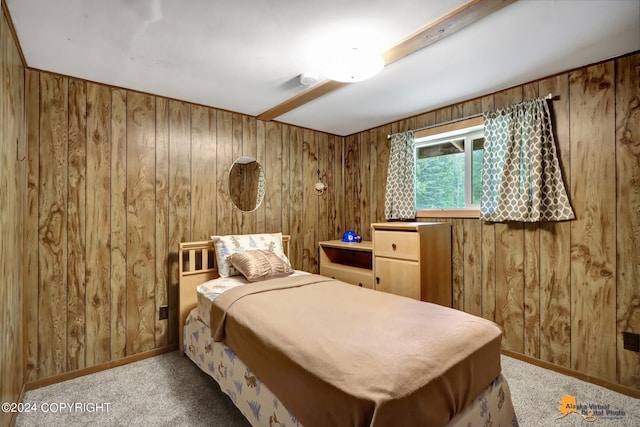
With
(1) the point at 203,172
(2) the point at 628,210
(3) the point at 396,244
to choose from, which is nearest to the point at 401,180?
(3) the point at 396,244

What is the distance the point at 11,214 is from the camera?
1.65m

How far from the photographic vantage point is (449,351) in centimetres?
129

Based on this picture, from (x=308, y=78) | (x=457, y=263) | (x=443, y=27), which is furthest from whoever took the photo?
(x=457, y=263)

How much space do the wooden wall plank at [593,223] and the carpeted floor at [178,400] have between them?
29 cm

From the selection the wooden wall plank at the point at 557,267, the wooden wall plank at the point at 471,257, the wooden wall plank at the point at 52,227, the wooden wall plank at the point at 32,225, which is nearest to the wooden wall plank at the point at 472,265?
the wooden wall plank at the point at 471,257

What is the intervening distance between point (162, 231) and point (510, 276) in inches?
119

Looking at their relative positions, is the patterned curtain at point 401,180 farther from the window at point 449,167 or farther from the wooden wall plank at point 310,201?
the wooden wall plank at point 310,201

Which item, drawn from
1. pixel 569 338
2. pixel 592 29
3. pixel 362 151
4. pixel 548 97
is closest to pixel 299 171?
pixel 362 151

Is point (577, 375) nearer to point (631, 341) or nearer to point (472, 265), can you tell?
point (631, 341)

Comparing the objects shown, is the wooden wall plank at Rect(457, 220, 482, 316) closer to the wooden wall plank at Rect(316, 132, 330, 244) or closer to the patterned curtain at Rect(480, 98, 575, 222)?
the patterned curtain at Rect(480, 98, 575, 222)

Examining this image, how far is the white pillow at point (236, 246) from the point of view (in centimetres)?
264

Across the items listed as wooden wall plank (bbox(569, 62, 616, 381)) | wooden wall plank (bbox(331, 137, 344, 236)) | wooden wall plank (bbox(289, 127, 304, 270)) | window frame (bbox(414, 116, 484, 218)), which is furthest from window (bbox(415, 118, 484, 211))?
wooden wall plank (bbox(289, 127, 304, 270))

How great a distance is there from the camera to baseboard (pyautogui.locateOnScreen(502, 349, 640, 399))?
1990 mm

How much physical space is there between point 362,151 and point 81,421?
3466mm
